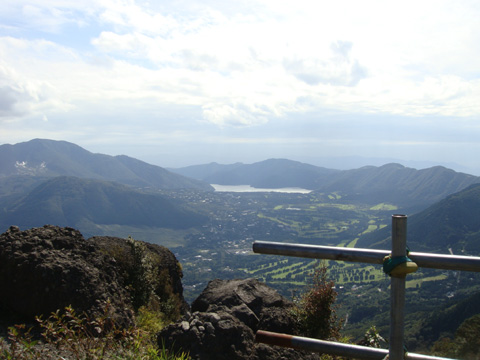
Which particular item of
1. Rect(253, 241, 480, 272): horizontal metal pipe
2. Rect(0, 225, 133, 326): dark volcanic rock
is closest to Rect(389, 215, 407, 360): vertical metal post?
Rect(253, 241, 480, 272): horizontal metal pipe

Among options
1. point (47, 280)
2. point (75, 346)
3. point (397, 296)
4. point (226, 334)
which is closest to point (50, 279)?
point (47, 280)

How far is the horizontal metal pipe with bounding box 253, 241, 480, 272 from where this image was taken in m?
2.79

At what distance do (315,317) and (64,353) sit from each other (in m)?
4.66

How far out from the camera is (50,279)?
7.25 meters

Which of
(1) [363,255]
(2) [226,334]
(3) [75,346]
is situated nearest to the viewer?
(1) [363,255]

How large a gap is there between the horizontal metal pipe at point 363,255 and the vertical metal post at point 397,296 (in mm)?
157

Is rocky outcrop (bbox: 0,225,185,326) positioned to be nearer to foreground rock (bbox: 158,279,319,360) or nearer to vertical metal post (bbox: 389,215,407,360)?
foreground rock (bbox: 158,279,319,360)

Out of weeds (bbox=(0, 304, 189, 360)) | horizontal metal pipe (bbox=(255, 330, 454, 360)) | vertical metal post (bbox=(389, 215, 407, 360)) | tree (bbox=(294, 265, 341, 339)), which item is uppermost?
vertical metal post (bbox=(389, 215, 407, 360))

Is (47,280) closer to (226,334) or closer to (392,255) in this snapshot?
(226,334)

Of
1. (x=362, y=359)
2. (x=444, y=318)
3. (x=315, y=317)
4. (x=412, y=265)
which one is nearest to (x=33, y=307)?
(x=315, y=317)

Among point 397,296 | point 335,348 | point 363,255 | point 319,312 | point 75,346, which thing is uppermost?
point 363,255

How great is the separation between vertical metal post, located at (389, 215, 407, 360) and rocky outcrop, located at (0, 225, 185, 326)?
5.03m

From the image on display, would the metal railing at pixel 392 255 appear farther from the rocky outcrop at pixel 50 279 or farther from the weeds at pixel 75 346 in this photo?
the rocky outcrop at pixel 50 279

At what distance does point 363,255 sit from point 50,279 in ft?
20.7
